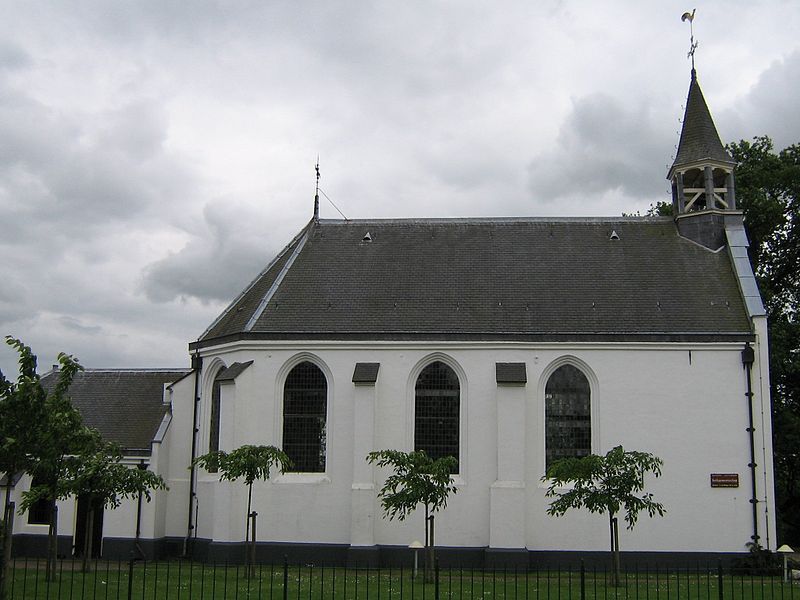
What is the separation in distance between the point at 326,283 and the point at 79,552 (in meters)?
13.0

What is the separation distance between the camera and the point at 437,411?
26.9 m

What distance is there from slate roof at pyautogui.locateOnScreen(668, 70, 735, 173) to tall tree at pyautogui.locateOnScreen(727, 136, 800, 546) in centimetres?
433

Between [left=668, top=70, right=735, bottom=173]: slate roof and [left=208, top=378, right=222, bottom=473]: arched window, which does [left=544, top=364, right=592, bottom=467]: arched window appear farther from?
[left=208, top=378, right=222, bottom=473]: arched window

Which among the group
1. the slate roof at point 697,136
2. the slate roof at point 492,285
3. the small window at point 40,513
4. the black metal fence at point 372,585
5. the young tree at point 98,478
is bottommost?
the black metal fence at point 372,585

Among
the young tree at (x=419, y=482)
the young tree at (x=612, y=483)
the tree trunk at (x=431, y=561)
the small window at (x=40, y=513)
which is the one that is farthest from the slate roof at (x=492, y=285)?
the small window at (x=40, y=513)

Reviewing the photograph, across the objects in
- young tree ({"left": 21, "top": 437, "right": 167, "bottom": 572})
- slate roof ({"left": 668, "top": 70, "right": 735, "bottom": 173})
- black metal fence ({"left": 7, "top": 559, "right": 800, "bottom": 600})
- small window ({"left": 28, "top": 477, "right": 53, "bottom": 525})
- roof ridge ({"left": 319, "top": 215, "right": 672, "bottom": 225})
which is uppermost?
slate roof ({"left": 668, "top": 70, "right": 735, "bottom": 173})

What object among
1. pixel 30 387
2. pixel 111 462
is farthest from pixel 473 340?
pixel 30 387

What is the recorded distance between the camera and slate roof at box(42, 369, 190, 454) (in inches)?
1168

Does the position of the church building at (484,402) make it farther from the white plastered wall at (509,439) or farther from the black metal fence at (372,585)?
the black metal fence at (372,585)

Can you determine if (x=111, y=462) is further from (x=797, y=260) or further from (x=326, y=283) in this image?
(x=797, y=260)

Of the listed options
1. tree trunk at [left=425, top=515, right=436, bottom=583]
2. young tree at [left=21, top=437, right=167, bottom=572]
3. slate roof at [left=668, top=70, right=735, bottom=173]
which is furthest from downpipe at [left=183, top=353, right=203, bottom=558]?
slate roof at [left=668, top=70, right=735, bottom=173]

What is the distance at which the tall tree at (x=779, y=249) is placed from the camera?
32094mm

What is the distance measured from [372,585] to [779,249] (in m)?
24.1

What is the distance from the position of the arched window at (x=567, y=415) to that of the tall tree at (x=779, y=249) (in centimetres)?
977
